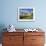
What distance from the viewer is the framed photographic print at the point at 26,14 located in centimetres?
434

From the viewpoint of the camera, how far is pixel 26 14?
4363mm

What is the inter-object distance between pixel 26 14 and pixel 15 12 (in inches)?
15.0

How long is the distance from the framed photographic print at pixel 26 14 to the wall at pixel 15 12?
0.10 m

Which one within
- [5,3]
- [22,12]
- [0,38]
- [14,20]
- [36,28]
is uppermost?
[5,3]

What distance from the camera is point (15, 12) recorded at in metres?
4.36

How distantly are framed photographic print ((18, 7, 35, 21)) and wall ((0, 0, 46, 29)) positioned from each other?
0.34ft

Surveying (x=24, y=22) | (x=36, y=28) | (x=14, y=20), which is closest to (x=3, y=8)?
(x=14, y=20)

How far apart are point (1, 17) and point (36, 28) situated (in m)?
1.26

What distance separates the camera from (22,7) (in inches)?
171

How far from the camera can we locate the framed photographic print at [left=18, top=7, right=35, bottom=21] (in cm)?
434

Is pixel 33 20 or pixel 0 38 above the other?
pixel 33 20

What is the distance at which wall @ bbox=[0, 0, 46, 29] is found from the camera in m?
4.34

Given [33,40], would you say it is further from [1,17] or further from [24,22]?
[1,17]

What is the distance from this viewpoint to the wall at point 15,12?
4.34m
